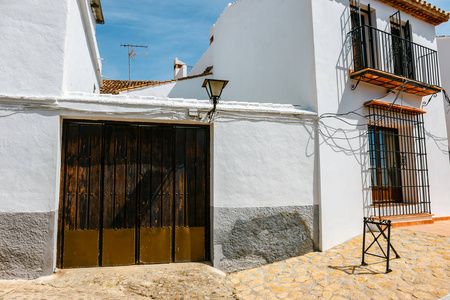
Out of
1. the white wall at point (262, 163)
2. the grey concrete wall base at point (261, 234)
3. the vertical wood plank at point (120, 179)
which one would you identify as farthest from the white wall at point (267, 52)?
the vertical wood plank at point (120, 179)

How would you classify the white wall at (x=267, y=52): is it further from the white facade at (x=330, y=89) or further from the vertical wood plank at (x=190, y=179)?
the vertical wood plank at (x=190, y=179)

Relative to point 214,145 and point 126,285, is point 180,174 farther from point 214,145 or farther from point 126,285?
point 126,285

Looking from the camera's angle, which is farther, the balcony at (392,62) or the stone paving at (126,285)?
the balcony at (392,62)

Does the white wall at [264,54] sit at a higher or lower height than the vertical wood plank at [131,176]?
higher

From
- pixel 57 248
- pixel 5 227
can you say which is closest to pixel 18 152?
pixel 5 227

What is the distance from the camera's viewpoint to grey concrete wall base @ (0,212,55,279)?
4.18 m

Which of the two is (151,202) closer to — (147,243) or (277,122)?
(147,243)

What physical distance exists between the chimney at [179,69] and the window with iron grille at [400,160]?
944 centimetres

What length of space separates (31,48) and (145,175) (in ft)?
8.34

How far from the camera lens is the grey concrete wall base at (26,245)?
418 centimetres

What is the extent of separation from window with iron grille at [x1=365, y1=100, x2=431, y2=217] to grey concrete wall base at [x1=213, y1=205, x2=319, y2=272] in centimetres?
218

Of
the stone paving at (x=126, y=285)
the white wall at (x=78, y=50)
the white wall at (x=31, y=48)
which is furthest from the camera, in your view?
the white wall at (x=78, y=50)

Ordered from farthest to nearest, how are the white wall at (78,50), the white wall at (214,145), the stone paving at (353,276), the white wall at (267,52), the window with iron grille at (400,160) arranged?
the window with iron grille at (400,160)
the white wall at (267,52)
the white wall at (78,50)
the white wall at (214,145)
the stone paving at (353,276)

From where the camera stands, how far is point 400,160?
7.26 metres
